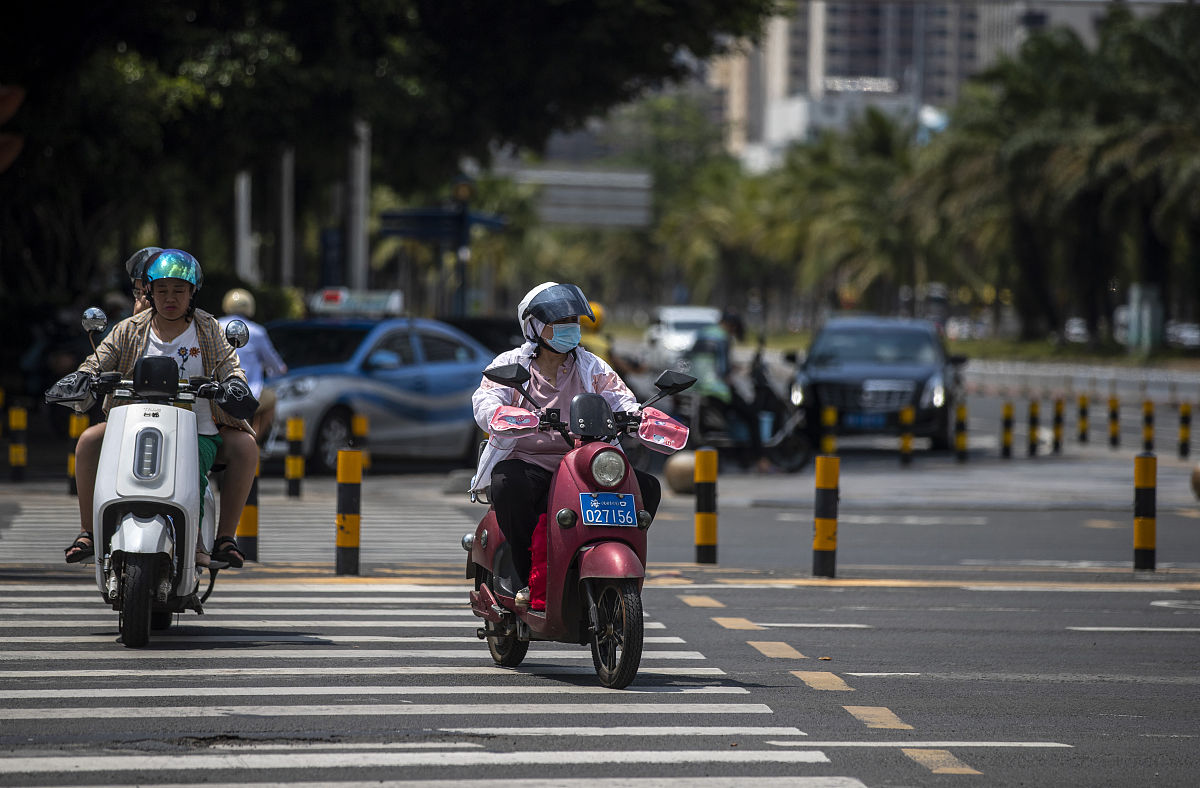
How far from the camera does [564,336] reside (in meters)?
7.82

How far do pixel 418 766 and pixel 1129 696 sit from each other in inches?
126

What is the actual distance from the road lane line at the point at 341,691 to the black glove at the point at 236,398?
1.60 m

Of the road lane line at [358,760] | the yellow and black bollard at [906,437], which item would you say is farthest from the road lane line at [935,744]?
the yellow and black bollard at [906,437]

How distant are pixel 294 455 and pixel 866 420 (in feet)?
34.9

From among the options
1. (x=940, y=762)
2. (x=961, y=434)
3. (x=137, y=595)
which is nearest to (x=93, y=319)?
(x=137, y=595)

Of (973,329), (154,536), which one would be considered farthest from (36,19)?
(973,329)

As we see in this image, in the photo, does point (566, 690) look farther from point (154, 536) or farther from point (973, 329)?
point (973, 329)

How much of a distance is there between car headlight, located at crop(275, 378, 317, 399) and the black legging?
11476mm

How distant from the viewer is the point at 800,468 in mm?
21781

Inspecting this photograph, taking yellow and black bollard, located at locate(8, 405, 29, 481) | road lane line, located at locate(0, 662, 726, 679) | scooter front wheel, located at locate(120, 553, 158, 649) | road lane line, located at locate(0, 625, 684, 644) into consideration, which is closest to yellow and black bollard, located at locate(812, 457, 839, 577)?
road lane line, located at locate(0, 625, 684, 644)

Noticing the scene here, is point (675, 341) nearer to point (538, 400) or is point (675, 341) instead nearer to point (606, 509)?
point (538, 400)

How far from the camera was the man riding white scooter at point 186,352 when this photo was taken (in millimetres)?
8617

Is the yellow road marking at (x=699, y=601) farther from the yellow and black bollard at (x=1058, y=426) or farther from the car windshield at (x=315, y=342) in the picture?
the yellow and black bollard at (x=1058, y=426)

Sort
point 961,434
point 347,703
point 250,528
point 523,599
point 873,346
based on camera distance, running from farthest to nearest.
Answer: point 873,346, point 961,434, point 250,528, point 523,599, point 347,703
